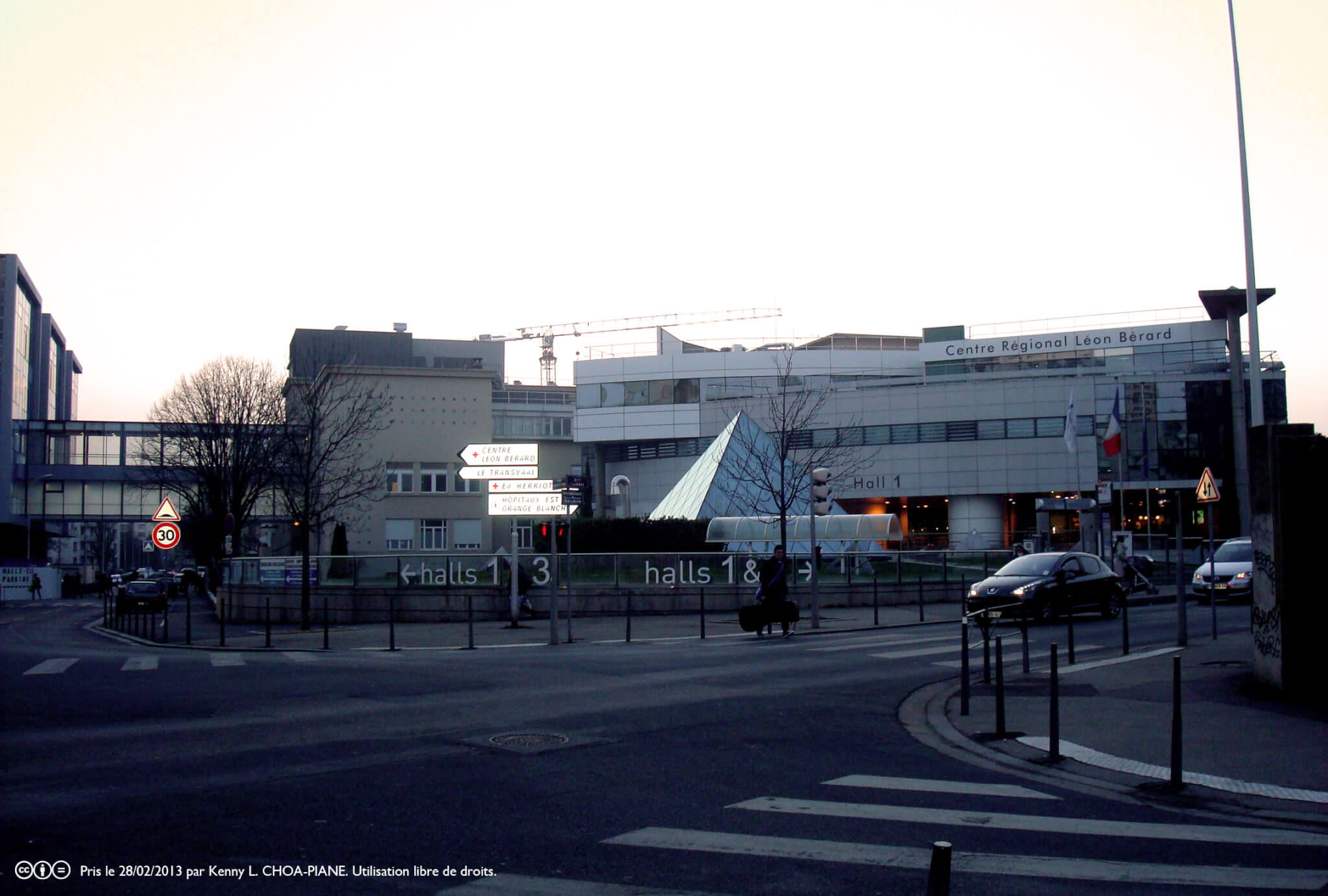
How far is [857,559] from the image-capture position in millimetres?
33219

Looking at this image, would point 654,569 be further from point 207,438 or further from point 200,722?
point 207,438

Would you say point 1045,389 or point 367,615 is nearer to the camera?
point 367,615

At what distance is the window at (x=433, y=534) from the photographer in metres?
65.6

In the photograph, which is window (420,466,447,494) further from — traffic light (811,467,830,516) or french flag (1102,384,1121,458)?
traffic light (811,467,830,516)

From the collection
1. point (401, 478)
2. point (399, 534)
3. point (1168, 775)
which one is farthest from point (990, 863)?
point (399, 534)

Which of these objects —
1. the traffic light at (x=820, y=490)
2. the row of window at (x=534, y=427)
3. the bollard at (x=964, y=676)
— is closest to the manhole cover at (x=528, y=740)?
the bollard at (x=964, y=676)

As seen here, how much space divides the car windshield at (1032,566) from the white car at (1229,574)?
18.8ft

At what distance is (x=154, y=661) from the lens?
1727cm

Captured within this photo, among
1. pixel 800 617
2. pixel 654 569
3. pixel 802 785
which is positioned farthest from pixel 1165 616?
pixel 802 785

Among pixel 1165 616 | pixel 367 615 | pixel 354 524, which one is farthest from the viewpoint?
pixel 354 524

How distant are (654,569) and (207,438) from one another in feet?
85.5

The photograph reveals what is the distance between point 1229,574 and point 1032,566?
26.1 ft

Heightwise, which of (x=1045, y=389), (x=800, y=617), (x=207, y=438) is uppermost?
(x=1045, y=389)

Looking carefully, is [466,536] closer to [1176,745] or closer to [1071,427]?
[1071,427]
